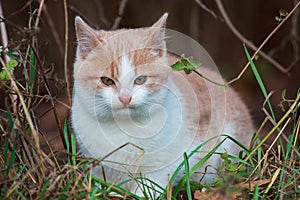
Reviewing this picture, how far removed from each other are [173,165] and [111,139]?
0.30m

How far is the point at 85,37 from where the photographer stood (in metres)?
2.12

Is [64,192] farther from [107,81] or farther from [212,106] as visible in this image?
[212,106]

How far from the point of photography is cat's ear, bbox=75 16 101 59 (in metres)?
2.10

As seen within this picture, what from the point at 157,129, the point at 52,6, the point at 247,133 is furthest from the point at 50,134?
the point at 157,129

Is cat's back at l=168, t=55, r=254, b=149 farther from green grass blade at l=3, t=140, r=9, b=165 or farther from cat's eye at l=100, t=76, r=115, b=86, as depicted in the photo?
green grass blade at l=3, t=140, r=9, b=165

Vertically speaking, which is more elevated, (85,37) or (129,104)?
(85,37)

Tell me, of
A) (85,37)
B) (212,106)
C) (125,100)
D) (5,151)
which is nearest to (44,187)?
(5,151)

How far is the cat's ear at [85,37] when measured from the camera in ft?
6.89

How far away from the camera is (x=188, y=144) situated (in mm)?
2289

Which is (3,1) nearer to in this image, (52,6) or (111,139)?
(52,6)

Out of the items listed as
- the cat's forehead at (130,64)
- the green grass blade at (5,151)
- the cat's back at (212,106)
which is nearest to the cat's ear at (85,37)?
the cat's forehead at (130,64)

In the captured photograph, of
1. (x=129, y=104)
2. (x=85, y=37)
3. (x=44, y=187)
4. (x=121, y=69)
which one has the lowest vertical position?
(x=44, y=187)

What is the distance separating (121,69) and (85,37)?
0.72 ft

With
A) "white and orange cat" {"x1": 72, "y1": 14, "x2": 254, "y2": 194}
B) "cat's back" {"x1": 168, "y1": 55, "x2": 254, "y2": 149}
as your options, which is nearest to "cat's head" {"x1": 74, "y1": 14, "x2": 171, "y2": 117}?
"white and orange cat" {"x1": 72, "y1": 14, "x2": 254, "y2": 194}
